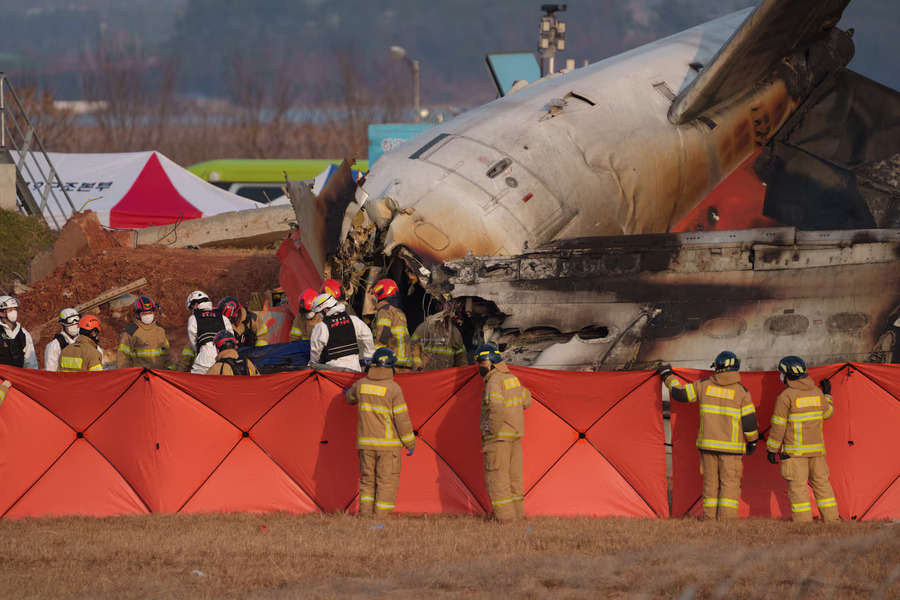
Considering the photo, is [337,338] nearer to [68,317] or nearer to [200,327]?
[200,327]

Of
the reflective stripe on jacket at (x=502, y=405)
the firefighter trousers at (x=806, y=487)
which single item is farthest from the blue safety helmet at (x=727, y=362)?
the reflective stripe on jacket at (x=502, y=405)

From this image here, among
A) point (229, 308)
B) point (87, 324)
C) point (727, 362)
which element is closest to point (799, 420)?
point (727, 362)

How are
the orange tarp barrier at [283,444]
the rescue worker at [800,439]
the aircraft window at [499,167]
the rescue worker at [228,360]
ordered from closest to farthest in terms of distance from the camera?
1. the rescue worker at [800,439]
2. the orange tarp barrier at [283,444]
3. the rescue worker at [228,360]
4. the aircraft window at [499,167]

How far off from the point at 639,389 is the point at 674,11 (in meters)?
116

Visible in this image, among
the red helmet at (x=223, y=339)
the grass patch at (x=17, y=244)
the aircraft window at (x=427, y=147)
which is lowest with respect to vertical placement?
the red helmet at (x=223, y=339)

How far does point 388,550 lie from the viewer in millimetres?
9109

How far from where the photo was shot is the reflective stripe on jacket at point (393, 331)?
43.5ft

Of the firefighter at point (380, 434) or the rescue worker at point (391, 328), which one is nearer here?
the firefighter at point (380, 434)

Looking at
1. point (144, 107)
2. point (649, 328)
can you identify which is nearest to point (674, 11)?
point (144, 107)

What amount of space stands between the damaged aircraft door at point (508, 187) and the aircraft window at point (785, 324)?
10.4 feet

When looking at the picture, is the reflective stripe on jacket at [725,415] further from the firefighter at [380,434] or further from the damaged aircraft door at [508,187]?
the damaged aircraft door at [508,187]

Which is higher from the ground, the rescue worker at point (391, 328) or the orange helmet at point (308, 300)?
the orange helmet at point (308, 300)

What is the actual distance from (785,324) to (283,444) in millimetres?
7065

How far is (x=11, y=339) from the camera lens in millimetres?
12523
